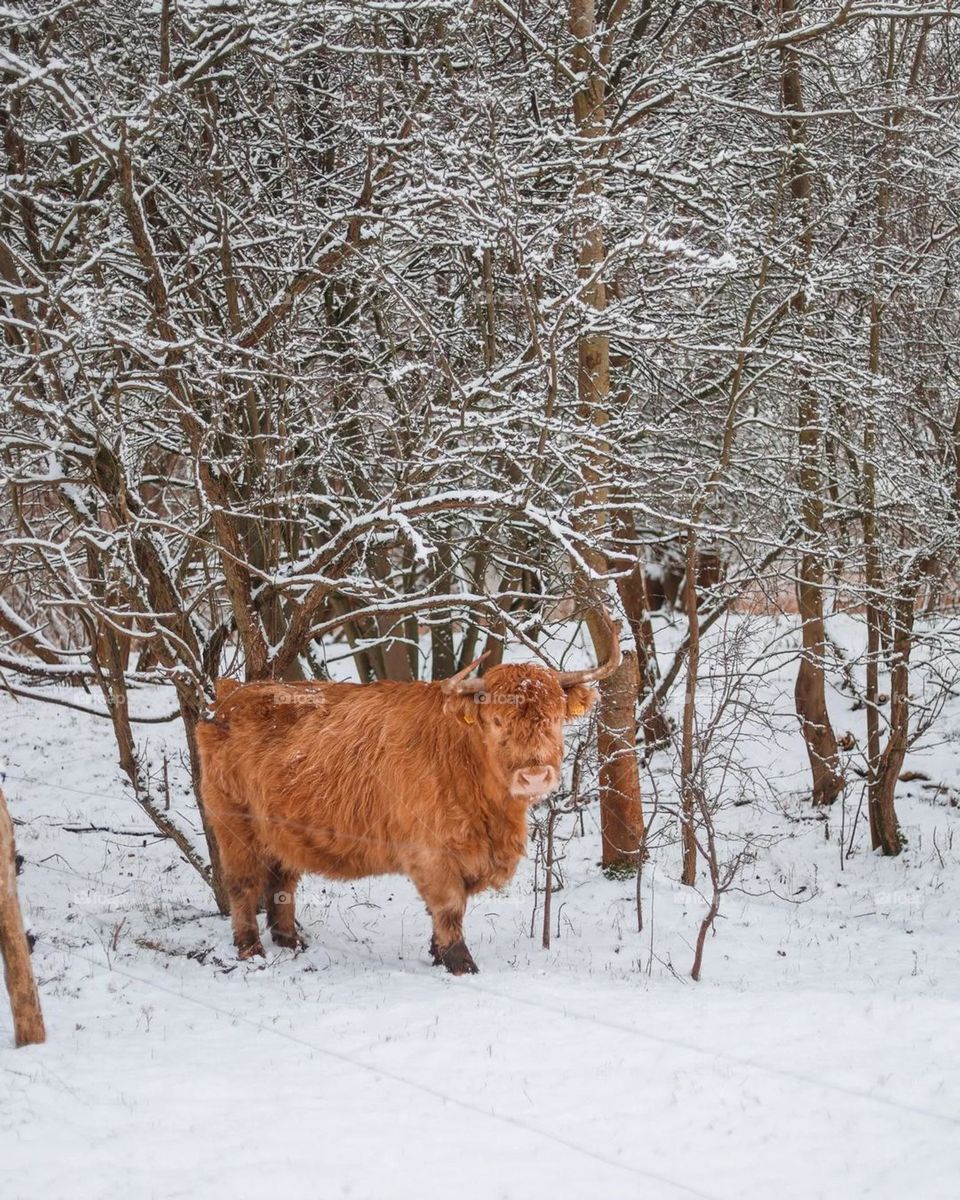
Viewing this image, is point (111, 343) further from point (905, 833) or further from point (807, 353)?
point (905, 833)

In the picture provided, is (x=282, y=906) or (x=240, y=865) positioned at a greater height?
(x=240, y=865)

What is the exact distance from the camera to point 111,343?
7.31 meters

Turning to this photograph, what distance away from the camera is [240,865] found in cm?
721

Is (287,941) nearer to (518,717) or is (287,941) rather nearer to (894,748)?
(518,717)

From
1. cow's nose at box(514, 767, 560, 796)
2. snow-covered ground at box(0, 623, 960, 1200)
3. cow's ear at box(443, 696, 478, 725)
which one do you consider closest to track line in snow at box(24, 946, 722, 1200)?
snow-covered ground at box(0, 623, 960, 1200)

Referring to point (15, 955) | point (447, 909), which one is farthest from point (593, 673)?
point (15, 955)

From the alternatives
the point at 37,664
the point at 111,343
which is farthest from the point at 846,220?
the point at 37,664

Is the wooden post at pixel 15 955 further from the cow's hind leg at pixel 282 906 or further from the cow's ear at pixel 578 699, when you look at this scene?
the cow's ear at pixel 578 699

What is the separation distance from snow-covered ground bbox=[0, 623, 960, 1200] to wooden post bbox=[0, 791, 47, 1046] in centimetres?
12

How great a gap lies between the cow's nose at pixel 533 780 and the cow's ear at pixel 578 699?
21.5 inches

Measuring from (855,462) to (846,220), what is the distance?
86.4 inches

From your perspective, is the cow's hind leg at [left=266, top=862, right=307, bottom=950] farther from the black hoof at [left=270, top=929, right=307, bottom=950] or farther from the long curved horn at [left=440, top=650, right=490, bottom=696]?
the long curved horn at [left=440, top=650, right=490, bottom=696]

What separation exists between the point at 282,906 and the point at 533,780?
7.10 feet

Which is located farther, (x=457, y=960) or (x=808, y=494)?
(x=808, y=494)
